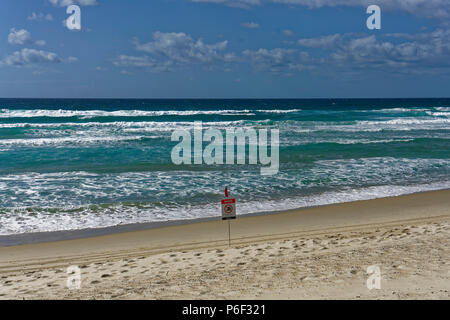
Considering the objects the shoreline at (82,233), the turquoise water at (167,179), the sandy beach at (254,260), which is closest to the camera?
the sandy beach at (254,260)

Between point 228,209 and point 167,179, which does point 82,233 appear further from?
point 167,179

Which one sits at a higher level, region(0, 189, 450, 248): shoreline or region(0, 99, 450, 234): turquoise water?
region(0, 99, 450, 234): turquoise water

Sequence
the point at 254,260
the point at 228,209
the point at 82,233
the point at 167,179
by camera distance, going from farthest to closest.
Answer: the point at 167,179, the point at 82,233, the point at 228,209, the point at 254,260

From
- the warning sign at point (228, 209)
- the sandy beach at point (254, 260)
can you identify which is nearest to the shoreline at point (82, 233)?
the sandy beach at point (254, 260)

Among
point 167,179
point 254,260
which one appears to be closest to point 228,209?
point 254,260

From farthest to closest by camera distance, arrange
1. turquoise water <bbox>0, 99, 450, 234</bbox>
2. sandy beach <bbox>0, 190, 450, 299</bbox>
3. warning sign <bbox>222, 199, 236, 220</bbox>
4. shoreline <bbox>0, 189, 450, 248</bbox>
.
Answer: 1. turquoise water <bbox>0, 99, 450, 234</bbox>
2. shoreline <bbox>0, 189, 450, 248</bbox>
3. warning sign <bbox>222, 199, 236, 220</bbox>
4. sandy beach <bbox>0, 190, 450, 299</bbox>

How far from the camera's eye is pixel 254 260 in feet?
22.9

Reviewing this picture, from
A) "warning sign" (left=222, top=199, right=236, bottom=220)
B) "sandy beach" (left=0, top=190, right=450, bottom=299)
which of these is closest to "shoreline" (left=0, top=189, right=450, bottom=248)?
"sandy beach" (left=0, top=190, right=450, bottom=299)

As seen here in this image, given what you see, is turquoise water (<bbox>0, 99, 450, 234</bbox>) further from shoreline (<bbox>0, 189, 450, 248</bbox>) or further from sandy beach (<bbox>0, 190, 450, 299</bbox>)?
sandy beach (<bbox>0, 190, 450, 299</bbox>)

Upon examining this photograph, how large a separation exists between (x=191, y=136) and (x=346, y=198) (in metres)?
19.7

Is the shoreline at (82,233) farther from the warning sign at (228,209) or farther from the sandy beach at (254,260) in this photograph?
the warning sign at (228,209)

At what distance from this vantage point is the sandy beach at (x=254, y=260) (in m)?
5.53

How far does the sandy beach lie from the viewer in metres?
5.53
